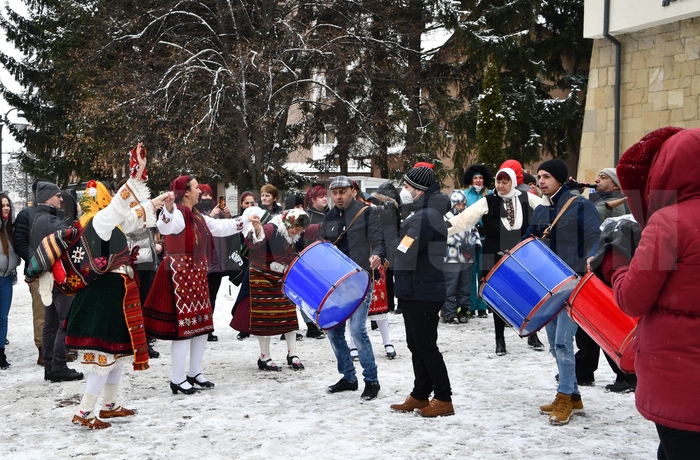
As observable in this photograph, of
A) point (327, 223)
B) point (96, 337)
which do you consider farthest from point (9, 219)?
point (327, 223)

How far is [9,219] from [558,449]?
6.10 metres

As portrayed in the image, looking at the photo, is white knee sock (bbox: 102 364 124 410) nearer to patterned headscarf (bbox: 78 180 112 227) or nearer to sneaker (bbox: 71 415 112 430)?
sneaker (bbox: 71 415 112 430)

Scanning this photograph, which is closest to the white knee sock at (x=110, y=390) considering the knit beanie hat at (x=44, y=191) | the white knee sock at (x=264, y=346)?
the white knee sock at (x=264, y=346)

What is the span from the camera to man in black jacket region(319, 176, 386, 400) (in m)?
6.00

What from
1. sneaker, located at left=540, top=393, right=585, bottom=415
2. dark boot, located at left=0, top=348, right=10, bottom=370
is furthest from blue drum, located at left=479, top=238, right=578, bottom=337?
dark boot, located at left=0, top=348, right=10, bottom=370

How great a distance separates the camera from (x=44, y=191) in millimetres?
7164

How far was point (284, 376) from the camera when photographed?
22.5 feet

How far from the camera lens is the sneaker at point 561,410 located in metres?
5.10

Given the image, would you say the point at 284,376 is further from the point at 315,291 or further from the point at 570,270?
the point at 570,270

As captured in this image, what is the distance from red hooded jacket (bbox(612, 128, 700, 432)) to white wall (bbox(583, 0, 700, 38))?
11.4 meters

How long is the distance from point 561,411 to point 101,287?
343 cm

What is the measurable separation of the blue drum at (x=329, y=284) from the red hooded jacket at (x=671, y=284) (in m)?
2.90

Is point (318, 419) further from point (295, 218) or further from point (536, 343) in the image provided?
point (536, 343)

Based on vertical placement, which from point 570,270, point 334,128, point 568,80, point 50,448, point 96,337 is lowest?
point 50,448
